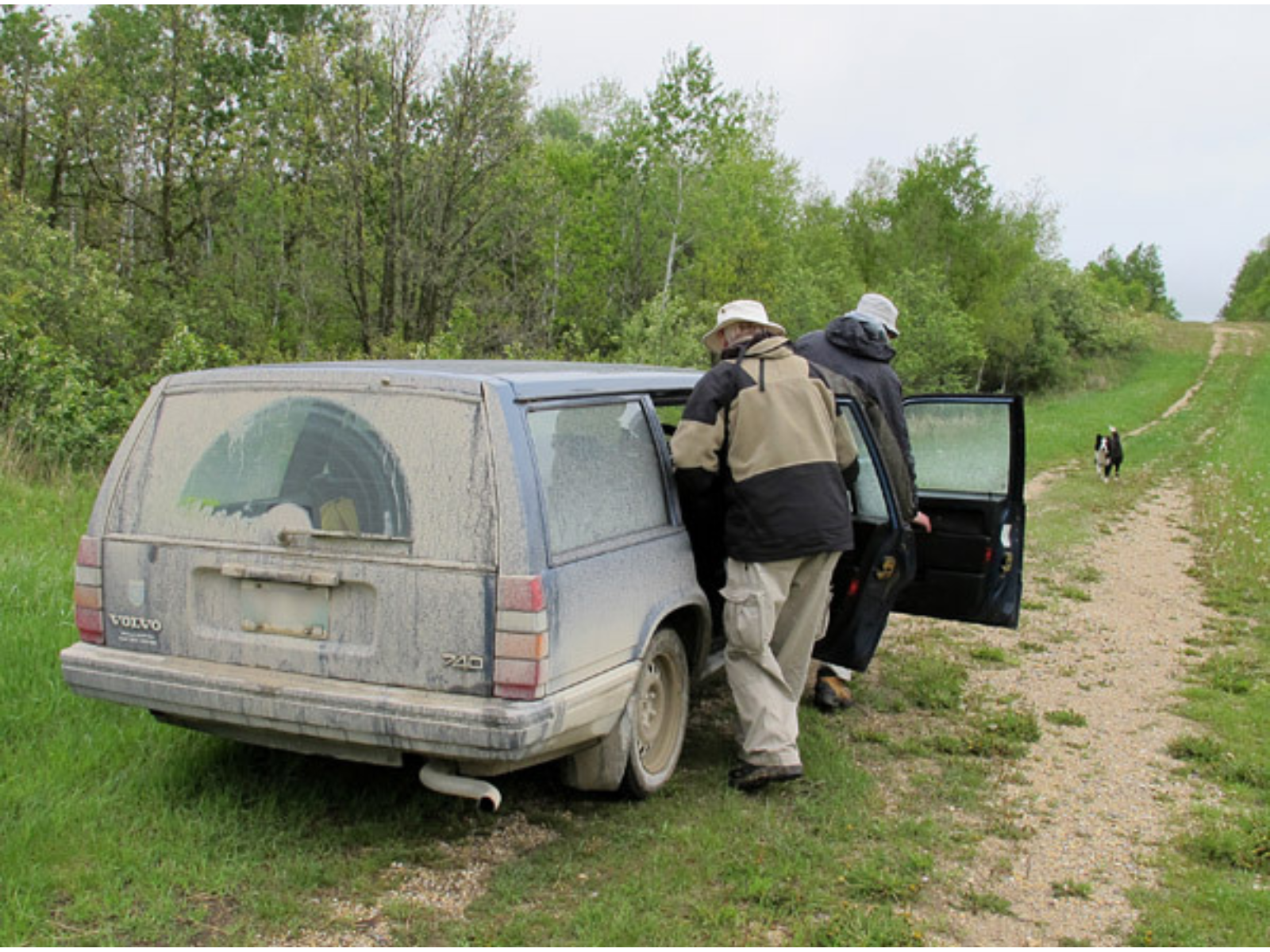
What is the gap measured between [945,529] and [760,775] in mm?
2161

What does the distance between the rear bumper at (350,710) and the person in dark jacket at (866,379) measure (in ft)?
6.81

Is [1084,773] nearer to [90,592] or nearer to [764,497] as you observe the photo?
[764,497]

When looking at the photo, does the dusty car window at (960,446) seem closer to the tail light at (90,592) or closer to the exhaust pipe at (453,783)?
the exhaust pipe at (453,783)

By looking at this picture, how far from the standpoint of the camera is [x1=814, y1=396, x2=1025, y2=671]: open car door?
16.0ft

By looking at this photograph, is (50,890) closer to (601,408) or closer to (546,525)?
(546,525)

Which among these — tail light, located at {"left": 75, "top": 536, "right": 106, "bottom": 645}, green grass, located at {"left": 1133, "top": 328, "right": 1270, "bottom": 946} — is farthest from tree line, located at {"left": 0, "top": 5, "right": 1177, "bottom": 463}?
green grass, located at {"left": 1133, "top": 328, "right": 1270, "bottom": 946}

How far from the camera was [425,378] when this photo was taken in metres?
3.50

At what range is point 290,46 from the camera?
1809cm

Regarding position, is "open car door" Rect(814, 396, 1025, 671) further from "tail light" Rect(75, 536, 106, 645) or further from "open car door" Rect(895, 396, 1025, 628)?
"tail light" Rect(75, 536, 106, 645)

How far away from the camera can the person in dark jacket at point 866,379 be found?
16.9ft

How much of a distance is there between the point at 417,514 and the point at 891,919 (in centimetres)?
207

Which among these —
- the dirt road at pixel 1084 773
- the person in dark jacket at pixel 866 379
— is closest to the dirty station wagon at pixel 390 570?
the dirt road at pixel 1084 773

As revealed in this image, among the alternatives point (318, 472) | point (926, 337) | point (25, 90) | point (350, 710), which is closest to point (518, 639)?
point (350, 710)

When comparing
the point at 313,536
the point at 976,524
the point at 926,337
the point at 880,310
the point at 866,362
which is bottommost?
the point at 976,524
